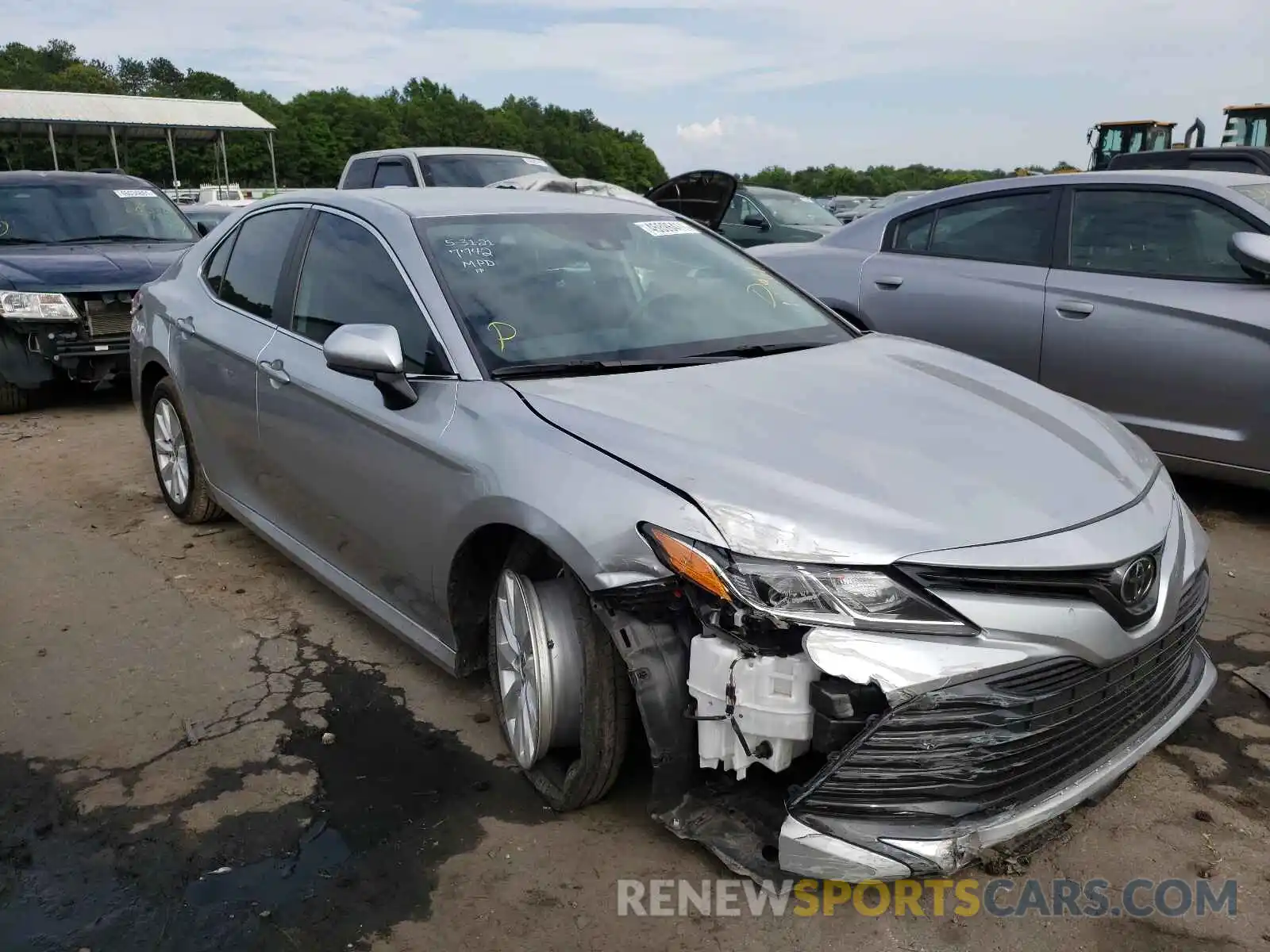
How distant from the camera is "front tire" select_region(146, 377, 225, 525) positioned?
15.6 feet

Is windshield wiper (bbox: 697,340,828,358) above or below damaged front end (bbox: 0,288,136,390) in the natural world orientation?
above

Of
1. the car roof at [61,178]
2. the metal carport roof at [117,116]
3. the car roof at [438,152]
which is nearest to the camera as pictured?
the car roof at [61,178]

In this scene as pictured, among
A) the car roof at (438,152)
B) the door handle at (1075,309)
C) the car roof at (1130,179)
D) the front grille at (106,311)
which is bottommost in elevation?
the front grille at (106,311)

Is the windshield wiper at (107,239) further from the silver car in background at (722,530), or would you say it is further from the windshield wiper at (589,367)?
the windshield wiper at (589,367)

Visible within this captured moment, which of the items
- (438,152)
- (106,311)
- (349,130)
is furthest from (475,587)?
(349,130)

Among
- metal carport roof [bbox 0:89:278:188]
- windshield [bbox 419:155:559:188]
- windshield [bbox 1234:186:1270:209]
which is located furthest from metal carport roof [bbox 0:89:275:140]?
windshield [bbox 1234:186:1270:209]

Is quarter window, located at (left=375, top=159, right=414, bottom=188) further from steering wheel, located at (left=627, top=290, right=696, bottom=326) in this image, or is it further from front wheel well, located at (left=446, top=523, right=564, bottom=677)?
front wheel well, located at (left=446, top=523, right=564, bottom=677)

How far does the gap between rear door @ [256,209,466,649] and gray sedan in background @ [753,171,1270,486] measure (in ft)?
10.6

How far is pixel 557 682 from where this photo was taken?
8.62 feet

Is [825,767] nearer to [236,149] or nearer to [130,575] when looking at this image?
[130,575]

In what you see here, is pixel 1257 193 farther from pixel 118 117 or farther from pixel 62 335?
pixel 118 117

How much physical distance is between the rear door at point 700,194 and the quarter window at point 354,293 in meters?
5.53

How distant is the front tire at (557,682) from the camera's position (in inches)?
99.1

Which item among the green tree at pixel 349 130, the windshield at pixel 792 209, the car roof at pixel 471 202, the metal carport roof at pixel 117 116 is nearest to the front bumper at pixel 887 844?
the car roof at pixel 471 202
